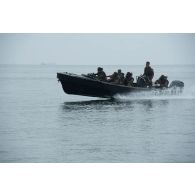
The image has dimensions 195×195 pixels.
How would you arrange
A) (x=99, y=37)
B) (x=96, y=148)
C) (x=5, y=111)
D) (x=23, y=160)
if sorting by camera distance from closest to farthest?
(x=23, y=160) → (x=96, y=148) → (x=99, y=37) → (x=5, y=111)

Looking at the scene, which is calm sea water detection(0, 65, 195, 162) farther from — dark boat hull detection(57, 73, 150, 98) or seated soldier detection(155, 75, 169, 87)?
seated soldier detection(155, 75, 169, 87)

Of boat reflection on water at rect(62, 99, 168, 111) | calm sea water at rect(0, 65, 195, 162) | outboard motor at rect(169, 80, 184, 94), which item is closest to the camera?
calm sea water at rect(0, 65, 195, 162)

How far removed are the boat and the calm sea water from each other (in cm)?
38

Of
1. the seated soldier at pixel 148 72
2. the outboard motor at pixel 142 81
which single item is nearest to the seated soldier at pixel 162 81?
the seated soldier at pixel 148 72

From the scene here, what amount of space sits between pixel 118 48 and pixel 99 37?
133 centimetres

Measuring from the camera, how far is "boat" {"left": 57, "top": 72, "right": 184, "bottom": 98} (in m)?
19.7

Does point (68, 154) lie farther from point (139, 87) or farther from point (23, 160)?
point (139, 87)

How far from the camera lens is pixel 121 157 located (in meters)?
10.6

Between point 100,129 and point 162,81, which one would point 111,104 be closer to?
point 162,81

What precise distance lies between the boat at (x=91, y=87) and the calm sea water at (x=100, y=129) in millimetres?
382

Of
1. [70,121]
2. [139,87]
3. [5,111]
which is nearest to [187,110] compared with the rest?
[139,87]

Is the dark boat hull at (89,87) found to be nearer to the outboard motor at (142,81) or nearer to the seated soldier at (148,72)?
the outboard motor at (142,81)

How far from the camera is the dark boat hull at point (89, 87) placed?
64.7 ft

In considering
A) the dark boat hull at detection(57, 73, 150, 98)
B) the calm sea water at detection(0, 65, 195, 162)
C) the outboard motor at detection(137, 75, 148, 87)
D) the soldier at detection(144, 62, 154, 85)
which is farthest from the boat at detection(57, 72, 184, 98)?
the soldier at detection(144, 62, 154, 85)
